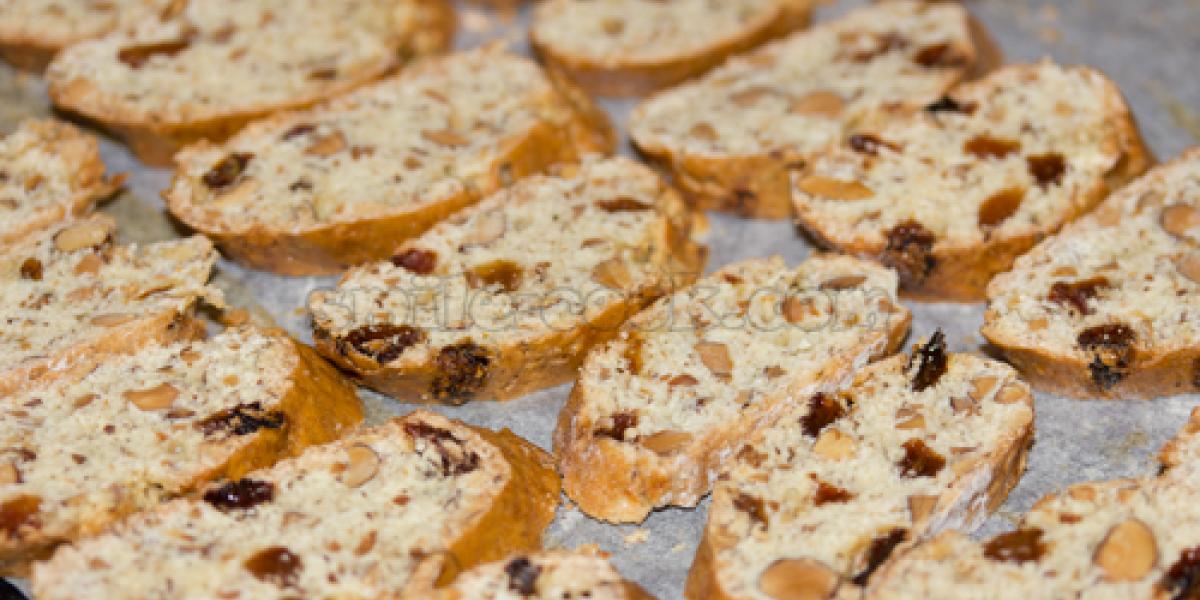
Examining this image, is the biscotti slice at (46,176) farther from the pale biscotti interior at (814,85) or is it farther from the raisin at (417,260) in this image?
the pale biscotti interior at (814,85)

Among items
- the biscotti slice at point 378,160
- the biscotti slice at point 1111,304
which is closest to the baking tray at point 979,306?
the biscotti slice at point 1111,304

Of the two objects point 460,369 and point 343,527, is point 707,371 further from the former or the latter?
point 343,527

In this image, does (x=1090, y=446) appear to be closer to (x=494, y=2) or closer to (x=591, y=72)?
(x=591, y=72)

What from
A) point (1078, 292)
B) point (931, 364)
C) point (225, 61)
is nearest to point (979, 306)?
point (1078, 292)

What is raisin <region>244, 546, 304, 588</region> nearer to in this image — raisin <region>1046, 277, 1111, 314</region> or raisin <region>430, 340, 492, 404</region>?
raisin <region>430, 340, 492, 404</region>

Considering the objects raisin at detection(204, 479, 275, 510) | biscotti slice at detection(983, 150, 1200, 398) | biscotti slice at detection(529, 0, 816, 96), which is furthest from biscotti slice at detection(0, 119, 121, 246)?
biscotti slice at detection(983, 150, 1200, 398)

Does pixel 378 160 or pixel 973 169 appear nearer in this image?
pixel 973 169
